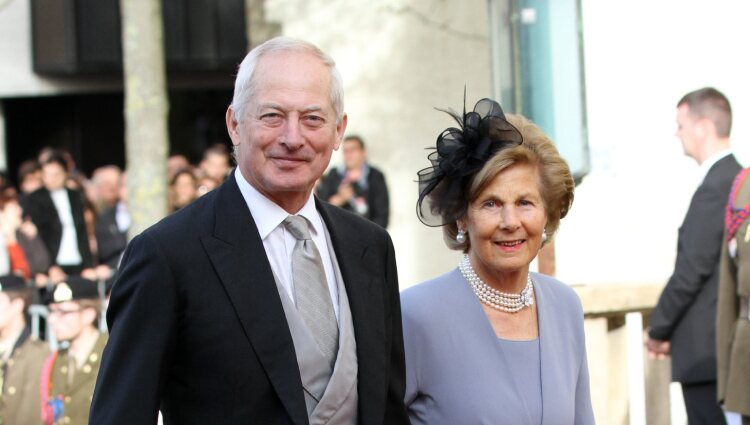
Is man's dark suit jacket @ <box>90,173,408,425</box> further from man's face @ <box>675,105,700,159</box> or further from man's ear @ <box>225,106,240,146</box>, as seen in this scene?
man's face @ <box>675,105,700,159</box>

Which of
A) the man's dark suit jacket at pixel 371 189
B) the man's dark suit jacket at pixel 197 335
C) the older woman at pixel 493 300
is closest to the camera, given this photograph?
the man's dark suit jacket at pixel 197 335

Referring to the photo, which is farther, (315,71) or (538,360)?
(538,360)

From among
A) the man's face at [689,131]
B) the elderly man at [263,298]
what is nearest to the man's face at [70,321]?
the man's face at [689,131]

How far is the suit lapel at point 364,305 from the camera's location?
130 inches

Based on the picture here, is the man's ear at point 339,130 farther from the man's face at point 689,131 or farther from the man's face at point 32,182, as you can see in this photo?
the man's face at point 32,182

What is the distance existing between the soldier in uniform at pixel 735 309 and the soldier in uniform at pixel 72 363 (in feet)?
11.9

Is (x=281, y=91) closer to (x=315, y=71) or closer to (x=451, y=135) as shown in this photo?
(x=315, y=71)

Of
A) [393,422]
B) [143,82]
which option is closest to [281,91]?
[393,422]

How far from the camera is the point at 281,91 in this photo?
325 centimetres

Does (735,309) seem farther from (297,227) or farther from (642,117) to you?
(642,117)

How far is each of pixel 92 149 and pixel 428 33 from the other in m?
9.64

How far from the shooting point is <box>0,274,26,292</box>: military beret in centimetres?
1024

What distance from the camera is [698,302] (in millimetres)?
A: 6832

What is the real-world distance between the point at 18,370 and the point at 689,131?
14.3 feet
